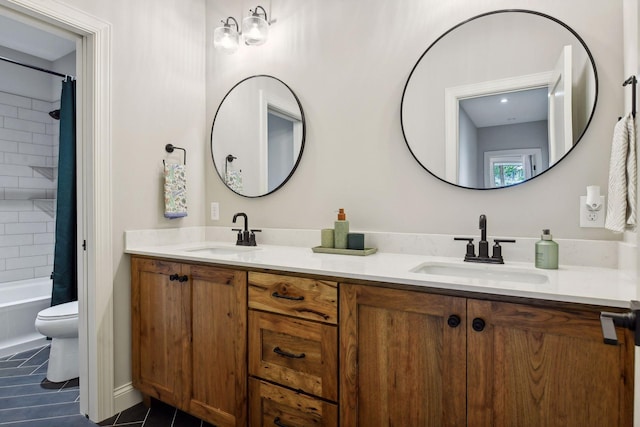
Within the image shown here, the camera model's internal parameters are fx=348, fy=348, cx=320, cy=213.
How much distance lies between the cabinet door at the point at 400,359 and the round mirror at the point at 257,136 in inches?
42.9

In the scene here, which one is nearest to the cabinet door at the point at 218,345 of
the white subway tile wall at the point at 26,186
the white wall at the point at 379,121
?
the white wall at the point at 379,121

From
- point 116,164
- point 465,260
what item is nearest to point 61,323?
point 116,164

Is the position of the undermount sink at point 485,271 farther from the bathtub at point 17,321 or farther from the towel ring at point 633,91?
the bathtub at point 17,321

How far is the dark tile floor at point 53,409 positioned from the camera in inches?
Result: 69.2

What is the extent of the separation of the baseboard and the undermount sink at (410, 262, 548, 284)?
169 centimetres

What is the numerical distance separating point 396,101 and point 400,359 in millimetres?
1206

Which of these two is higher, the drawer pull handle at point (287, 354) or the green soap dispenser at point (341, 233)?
the green soap dispenser at point (341, 233)

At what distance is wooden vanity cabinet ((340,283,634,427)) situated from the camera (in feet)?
2.91

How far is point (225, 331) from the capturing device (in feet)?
5.01

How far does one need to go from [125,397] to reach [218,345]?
798 mm

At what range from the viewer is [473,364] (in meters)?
1.01

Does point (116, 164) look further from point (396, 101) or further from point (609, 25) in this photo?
point (609, 25)

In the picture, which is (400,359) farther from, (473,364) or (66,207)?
(66,207)

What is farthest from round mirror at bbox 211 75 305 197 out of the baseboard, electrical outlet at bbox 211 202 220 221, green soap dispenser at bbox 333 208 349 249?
the baseboard
